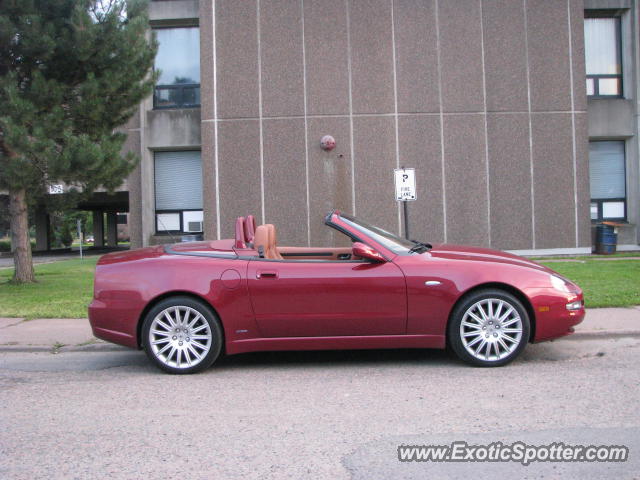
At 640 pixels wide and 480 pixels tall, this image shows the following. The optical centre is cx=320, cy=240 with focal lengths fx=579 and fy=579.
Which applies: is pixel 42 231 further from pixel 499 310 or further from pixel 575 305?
pixel 575 305

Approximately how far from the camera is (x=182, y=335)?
5320mm

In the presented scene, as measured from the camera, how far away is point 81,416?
14.0 ft

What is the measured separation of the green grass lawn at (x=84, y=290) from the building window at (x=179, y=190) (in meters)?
4.31

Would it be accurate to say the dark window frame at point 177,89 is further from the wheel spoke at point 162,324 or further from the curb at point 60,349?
the wheel spoke at point 162,324

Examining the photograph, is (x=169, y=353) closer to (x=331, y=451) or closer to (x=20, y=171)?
(x=331, y=451)

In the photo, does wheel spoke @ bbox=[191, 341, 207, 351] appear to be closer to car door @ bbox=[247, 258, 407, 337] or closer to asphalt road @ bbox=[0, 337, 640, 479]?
asphalt road @ bbox=[0, 337, 640, 479]

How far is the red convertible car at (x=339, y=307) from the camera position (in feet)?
17.1

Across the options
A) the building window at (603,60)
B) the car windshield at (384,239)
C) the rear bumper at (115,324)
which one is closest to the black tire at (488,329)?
the car windshield at (384,239)

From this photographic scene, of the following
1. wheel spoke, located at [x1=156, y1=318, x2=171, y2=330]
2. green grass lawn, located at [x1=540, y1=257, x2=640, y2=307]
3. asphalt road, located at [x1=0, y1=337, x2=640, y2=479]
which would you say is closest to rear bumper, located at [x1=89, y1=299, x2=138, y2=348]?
wheel spoke, located at [x1=156, y1=318, x2=171, y2=330]

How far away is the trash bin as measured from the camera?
16016 mm

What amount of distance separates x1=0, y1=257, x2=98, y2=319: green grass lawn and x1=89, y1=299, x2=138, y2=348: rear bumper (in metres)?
3.09

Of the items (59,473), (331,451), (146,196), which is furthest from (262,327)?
(146,196)

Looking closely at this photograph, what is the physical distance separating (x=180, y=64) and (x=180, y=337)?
1393 centimetres

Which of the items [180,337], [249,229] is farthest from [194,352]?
[249,229]
